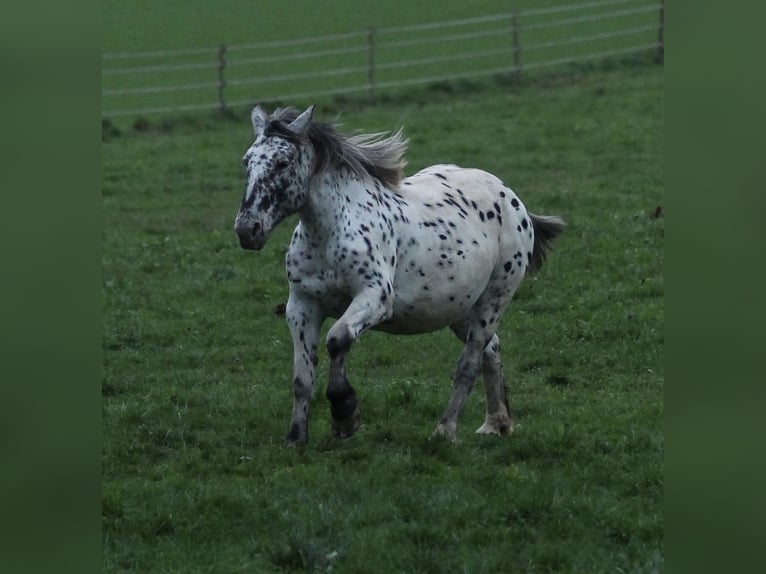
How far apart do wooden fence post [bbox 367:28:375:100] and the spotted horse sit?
15.6 metres

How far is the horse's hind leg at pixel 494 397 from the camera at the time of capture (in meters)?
7.80

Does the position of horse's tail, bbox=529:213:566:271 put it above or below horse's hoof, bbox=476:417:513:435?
above

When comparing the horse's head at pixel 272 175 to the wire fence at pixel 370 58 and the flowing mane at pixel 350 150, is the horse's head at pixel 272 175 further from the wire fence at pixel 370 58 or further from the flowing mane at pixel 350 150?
the wire fence at pixel 370 58

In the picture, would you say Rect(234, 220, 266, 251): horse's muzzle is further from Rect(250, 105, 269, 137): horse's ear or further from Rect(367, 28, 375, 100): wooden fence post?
Rect(367, 28, 375, 100): wooden fence post

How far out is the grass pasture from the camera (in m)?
5.63

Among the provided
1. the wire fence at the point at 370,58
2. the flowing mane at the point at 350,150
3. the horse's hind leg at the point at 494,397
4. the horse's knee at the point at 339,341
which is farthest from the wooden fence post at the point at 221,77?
the horse's knee at the point at 339,341

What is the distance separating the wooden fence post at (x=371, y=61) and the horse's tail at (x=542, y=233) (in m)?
15.1

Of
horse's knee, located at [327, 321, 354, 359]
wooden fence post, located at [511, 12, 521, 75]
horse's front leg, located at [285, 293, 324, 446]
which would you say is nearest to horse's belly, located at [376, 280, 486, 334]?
horse's front leg, located at [285, 293, 324, 446]

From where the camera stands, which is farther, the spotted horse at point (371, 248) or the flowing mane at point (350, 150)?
the flowing mane at point (350, 150)
